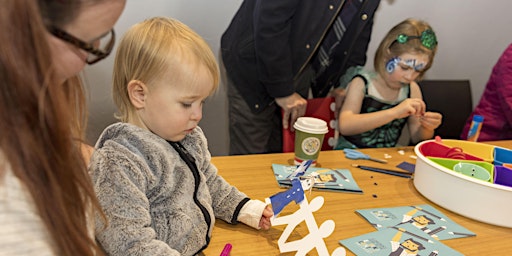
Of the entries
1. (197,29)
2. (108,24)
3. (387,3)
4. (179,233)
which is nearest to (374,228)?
(179,233)

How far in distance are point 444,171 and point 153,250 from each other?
2.41 feet

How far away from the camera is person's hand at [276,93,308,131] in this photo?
162cm

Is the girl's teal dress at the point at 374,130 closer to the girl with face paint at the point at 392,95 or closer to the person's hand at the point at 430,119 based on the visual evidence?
the girl with face paint at the point at 392,95

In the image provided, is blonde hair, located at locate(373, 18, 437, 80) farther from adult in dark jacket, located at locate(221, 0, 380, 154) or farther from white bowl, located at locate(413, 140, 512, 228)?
white bowl, located at locate(413, 140, 512, 228)

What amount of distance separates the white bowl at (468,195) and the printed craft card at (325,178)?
0.62ft

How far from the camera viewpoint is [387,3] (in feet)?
7.38

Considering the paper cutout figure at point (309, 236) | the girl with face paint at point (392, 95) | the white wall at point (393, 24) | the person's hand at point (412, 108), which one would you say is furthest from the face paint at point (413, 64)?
the paper cutout figure at point (309, 236)

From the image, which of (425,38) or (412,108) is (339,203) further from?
(425,38)

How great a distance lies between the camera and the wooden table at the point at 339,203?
100cm

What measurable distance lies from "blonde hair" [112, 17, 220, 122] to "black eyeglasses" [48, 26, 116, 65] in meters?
0.25

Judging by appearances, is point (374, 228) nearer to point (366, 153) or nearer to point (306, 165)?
point (306, 165)

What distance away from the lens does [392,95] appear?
177cm

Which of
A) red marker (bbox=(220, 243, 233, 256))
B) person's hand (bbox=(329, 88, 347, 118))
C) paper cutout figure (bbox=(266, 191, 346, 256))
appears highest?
person's hand (bbox=(329, 88, 347, 118))

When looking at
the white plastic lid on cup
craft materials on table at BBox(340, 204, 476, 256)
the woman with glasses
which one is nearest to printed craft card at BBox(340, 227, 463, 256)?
craft materials on table at BBox(340, 204, 476, 256)
